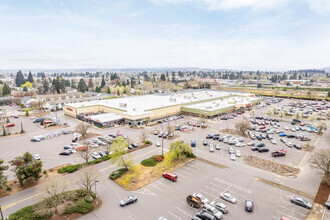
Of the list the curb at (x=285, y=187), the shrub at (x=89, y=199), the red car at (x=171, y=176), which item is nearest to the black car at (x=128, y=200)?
the shrub at (x=89, y=199)

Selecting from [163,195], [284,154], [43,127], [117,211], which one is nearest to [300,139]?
[284,154]

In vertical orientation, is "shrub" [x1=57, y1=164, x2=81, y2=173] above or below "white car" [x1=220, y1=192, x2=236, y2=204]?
above

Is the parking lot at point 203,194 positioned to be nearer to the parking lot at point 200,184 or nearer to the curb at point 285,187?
the parking lot at point 200,184

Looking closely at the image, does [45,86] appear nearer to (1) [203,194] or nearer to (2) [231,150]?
(2) [231,150]

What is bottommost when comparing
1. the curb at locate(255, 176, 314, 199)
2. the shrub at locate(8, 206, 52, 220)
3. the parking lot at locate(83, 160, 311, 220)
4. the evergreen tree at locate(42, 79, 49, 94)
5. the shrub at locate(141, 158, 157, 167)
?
the parking lot at locate(83, 160, 311, 220)

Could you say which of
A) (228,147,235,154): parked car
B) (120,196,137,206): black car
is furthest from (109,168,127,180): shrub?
(228,147,235,154): parked car

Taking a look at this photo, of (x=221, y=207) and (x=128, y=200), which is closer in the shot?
(x=221, y=207)

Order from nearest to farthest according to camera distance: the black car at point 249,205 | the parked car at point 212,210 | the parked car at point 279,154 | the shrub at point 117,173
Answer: the parked car at point 212,210
the black car at point 249,205
the shrub at point 117,173
the parked car at point 279,154

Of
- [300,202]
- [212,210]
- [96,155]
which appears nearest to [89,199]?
[96,155]

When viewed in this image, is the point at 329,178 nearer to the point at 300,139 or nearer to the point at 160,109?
the point at 300,139

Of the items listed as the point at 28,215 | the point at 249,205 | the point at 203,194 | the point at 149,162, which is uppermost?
the point at 28,215

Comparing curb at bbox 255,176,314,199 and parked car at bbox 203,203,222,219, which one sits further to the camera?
curb at bbox 255,176,314,199

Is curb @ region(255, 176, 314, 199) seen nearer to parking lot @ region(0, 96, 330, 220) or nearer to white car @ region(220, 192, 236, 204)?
parking lot @ region(0, 96, 330, 220)
